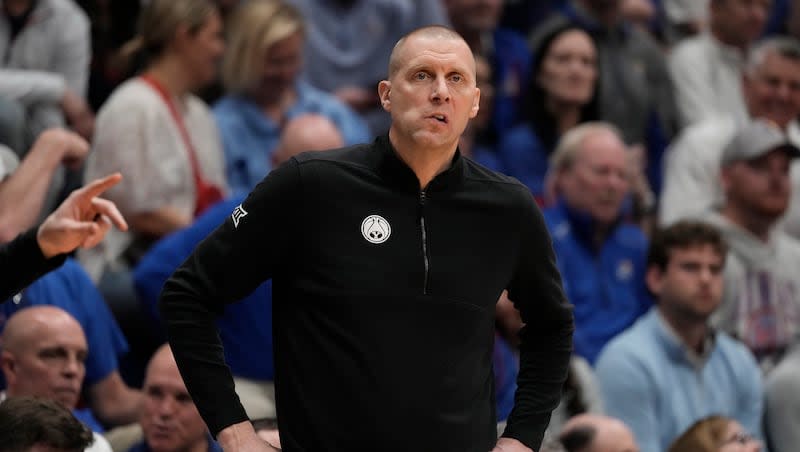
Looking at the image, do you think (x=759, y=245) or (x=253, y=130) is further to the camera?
(x=253, y=130)

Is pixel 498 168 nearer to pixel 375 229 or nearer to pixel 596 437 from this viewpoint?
pixel 596 437

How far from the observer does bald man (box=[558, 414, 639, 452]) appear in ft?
15.8

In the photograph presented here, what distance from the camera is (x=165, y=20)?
241 inches

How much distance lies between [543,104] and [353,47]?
101cm

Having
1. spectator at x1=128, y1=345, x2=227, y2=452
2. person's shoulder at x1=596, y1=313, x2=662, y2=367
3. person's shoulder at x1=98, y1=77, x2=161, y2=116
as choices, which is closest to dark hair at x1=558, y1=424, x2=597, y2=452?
person's shoulder at x1=596, y1=313, x2=662, y2=367

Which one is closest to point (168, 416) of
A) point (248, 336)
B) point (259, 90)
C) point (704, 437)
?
point (248, 336)

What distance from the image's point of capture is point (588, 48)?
751cm

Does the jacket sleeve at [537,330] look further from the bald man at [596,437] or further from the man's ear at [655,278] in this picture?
the man's ear at [655,278]

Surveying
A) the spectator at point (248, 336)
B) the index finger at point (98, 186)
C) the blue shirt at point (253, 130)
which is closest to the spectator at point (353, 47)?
the blue shirt at point (253, 130)

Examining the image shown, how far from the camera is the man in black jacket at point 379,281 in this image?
9.68 ft

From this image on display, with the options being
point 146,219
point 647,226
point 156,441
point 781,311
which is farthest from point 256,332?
point 647,226

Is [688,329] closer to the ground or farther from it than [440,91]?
closer to the ground

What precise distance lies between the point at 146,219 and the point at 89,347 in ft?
3.09

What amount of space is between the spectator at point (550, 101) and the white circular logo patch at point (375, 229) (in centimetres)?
436
